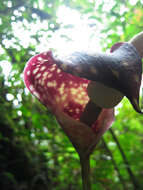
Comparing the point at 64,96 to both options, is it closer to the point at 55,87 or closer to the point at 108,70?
the point at 55,87

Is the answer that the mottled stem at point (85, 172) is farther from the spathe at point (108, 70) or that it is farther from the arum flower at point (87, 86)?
the spathe at point (108, 70)

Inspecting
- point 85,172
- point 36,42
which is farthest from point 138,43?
point 36,42

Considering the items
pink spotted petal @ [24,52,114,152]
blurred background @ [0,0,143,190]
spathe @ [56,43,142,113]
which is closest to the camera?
spathe @ [56,43,142,113]

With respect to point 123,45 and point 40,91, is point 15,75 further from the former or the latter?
point 123,45

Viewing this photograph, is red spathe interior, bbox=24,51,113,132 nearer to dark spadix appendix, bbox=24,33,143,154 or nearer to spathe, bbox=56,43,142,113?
dark spadix appendix, bbox=24,33,143,154

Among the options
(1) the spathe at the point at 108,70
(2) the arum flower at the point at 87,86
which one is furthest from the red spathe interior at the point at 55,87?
(1) the spathe at the point at 108,70

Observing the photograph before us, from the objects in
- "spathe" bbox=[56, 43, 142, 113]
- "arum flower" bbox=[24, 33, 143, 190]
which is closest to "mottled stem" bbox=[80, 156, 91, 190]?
"arum flower" bbox=[24, 33, 143, 190]

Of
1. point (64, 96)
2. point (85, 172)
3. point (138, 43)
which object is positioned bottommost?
point (85, 172)

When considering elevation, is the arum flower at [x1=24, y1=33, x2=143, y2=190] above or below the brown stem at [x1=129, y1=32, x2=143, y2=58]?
below
